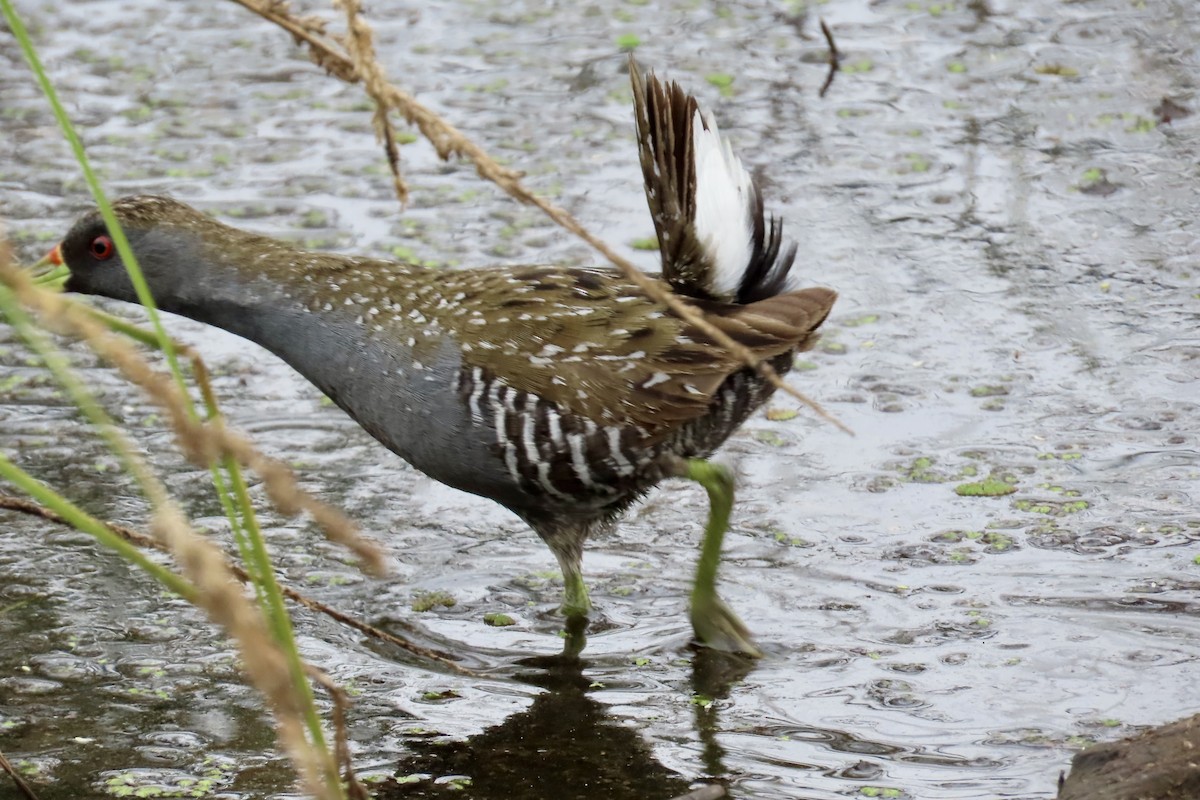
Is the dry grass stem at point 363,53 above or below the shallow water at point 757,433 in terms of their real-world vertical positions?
above

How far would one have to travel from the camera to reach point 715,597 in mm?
4309

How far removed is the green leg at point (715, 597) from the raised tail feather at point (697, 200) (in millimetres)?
530

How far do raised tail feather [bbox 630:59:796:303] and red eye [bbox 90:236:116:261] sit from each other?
1.53 metres

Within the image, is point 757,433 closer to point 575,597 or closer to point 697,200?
point 575,597

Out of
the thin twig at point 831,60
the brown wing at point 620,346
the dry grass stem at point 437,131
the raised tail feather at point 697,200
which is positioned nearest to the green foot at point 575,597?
the brown wing at point 620,346

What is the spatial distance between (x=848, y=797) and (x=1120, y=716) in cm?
77

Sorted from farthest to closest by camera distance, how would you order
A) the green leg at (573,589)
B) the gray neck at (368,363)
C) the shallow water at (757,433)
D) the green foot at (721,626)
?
1. the green leg at (573,589)
2. the green foot at (721,626)
3. the gray neck at (368,363)
4. the shallow water at (757,433)

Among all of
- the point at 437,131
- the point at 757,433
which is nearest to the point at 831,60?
the point at 757,433

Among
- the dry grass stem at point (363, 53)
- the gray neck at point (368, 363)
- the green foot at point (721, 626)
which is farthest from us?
the green foot at point (721, 626)

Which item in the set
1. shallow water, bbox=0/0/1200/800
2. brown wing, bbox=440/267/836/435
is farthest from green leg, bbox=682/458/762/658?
brown wing, bbox=440/267/836/435

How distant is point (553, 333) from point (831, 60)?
186 inches

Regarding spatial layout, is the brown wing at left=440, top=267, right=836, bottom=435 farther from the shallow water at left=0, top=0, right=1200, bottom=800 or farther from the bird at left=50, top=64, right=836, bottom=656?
the shallow water at left=0, top=0, right=1200, bottom=800

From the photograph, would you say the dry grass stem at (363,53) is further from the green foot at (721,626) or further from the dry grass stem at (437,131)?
the green foot at (721,626)

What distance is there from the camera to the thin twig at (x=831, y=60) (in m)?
8.22
